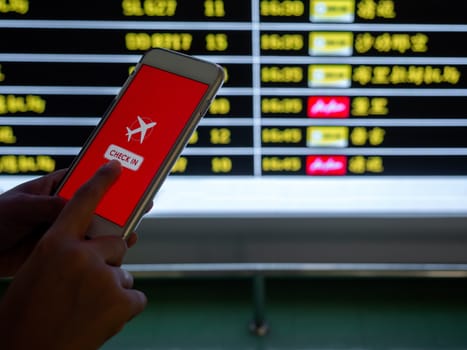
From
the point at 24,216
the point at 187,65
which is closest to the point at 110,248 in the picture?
the point at 24,216

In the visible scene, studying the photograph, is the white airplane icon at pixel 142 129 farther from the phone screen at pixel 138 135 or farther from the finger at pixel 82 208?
the finger at pixel 82 208

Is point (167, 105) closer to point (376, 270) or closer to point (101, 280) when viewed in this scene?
point (101, 280)

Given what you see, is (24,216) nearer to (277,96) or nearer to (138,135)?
(138,135)

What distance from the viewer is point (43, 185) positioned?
73cm

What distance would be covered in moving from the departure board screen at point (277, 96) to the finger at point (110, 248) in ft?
1.66

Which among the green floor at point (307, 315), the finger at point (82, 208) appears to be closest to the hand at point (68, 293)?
the finger at point (82, 208)

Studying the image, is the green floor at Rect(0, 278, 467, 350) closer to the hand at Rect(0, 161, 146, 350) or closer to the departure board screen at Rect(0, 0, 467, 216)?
the departure board screen at Rect(0, 0, 467, 216)

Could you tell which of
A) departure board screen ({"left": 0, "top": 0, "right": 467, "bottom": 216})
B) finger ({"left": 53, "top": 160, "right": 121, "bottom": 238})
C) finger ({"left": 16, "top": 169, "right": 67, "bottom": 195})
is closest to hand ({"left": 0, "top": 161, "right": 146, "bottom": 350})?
finger ({"left": 53, "top": 160, "right": 121, "bottom": 238})

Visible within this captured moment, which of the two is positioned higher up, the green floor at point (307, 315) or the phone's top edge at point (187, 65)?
the phone's top edge at point (187, 65)

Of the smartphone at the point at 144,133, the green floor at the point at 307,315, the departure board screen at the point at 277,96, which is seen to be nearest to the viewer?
the smartphone at the point at 144,133

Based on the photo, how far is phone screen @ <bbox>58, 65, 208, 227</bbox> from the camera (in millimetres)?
660

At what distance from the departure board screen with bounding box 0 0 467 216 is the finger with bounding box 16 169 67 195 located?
12.4 inches

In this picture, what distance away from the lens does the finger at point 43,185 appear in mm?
729

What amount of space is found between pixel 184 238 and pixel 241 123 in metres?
0.25
